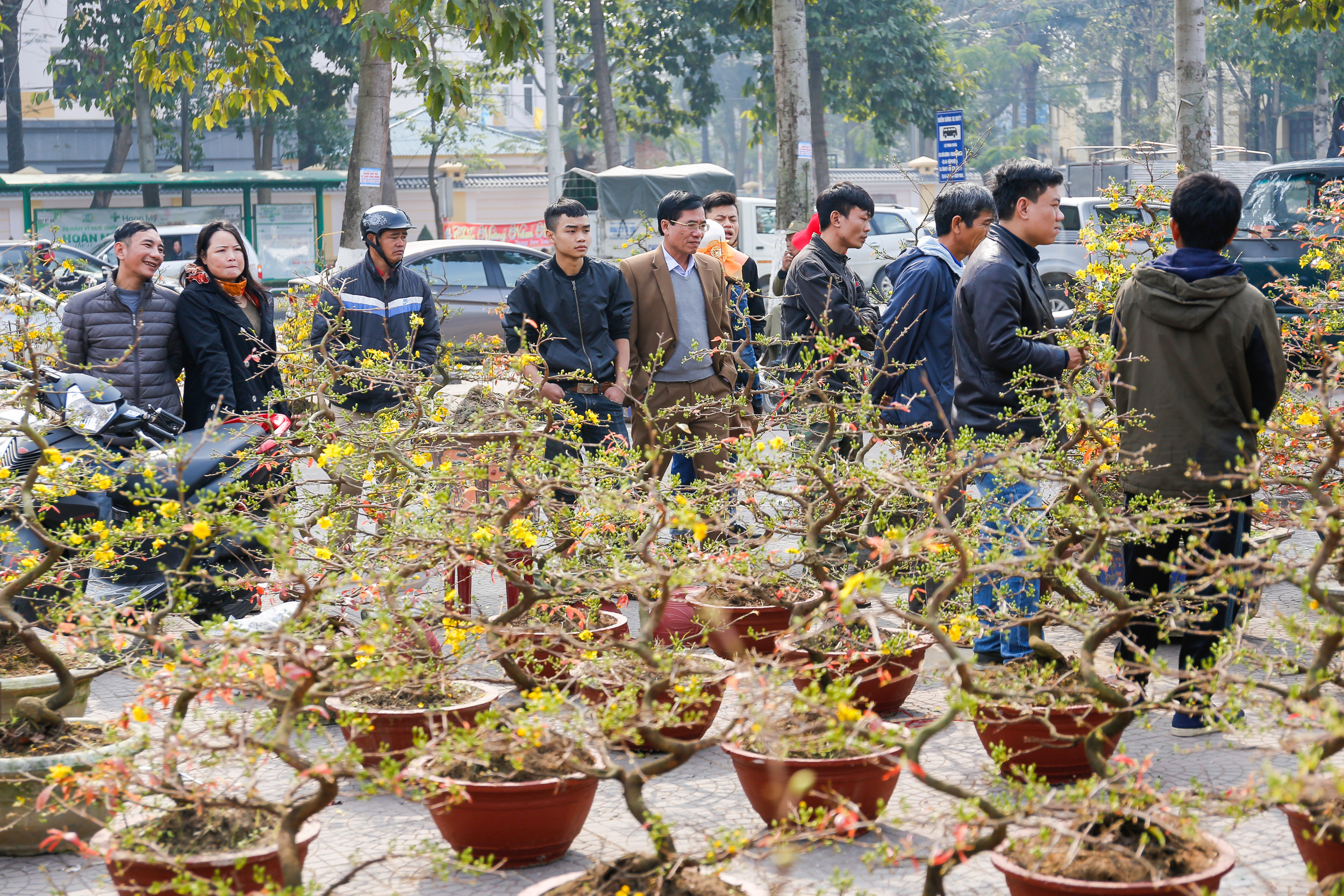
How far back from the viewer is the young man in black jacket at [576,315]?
6.17m

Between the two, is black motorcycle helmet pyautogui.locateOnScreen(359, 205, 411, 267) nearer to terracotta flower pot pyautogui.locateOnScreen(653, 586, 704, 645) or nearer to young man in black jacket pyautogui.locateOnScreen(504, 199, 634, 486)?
young man in black jacket pyautogui.locateOnScreen(504, 199, 634, 486)

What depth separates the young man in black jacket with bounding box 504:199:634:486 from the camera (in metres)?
6.17

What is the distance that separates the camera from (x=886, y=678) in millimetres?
3924

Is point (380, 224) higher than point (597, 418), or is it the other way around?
point (380, 224)

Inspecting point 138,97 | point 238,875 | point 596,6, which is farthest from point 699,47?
point 238,875

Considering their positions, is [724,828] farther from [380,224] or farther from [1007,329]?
[380,224]

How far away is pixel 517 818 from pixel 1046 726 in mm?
1306

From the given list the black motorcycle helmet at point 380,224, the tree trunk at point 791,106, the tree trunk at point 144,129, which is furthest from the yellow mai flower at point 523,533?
the tree trunk at point 144,129

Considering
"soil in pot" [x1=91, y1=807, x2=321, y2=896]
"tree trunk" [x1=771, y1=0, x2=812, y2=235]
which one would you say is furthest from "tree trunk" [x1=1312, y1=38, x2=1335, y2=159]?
"soil in pot" [x1=91, y1=807, x2=321, y2=896]

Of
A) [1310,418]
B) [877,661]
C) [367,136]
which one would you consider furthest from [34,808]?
[367,136]

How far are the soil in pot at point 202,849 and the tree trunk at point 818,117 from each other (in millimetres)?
25963

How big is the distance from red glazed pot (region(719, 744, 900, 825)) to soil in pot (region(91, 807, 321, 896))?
1032 mm

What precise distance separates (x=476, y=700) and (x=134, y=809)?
1.03m

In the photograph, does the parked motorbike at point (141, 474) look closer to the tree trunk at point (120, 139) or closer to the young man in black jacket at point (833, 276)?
the young man in black jacket at point (833, 276)
